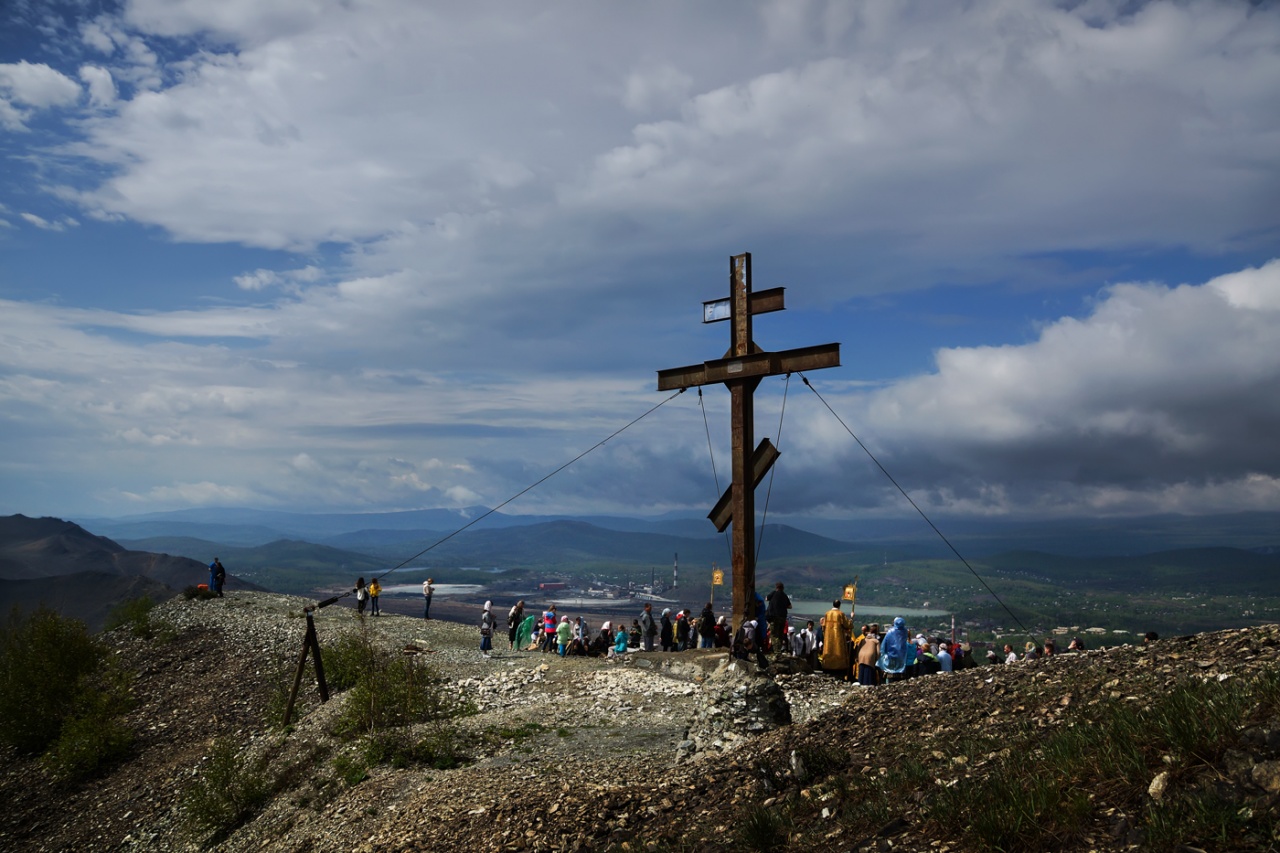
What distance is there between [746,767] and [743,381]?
10691 mm

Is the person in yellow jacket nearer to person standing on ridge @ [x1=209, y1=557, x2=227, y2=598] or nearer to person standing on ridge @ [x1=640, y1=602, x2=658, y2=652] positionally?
person standing on ridge @ [x1=640, y1=602, x2=658, y2=652]

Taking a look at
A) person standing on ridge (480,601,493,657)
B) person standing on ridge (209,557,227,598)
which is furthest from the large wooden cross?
person standing on ridge (209,557,227,598)

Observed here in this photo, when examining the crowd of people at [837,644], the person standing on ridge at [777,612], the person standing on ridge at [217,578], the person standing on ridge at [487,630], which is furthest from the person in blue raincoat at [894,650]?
the person standing on ridge at [217,578]

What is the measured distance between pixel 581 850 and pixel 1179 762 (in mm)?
6067

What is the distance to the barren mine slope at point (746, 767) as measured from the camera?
21.3 ft

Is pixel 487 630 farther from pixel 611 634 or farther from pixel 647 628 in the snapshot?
pixel 647 628

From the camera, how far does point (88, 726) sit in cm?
2439

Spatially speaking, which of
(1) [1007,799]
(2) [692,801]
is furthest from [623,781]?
(1) [1007,799]

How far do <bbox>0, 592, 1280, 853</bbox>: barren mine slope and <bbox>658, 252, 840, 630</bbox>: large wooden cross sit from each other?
2456 mm

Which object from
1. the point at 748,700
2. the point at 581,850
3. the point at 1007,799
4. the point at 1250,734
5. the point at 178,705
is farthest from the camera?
the point at 178,705

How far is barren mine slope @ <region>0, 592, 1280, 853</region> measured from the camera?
649 centimetres

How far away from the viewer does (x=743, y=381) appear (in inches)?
768

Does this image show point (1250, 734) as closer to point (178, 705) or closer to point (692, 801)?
point (692, 801)

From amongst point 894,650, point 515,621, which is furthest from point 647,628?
point 894,650
